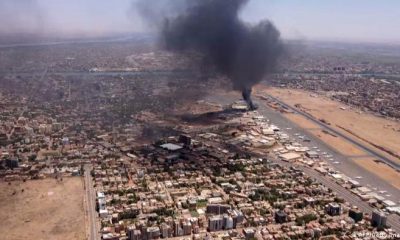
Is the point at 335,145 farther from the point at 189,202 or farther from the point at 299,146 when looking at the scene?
the point at 189,202

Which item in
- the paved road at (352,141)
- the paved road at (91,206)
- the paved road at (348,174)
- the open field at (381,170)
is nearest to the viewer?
the paved road at (91,206)

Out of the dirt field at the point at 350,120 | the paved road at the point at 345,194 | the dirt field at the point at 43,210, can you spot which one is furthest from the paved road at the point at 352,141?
the dirt field at the point at 43,210

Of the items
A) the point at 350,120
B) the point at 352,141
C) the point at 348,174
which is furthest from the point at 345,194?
the point at 350,120

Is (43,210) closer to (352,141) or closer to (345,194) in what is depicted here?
(345,194)

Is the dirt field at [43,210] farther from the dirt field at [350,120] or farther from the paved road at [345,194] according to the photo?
the dirt field at [350,120]

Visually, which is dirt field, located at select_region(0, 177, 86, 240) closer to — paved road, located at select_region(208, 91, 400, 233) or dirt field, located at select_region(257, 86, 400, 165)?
paved road, located at select_region(208, 91, 400, 233)

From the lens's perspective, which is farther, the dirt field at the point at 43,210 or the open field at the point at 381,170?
the open field at the point at 381,170

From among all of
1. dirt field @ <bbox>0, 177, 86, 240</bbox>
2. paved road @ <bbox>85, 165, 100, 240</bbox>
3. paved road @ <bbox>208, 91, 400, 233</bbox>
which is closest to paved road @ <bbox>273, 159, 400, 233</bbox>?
paved road @ <bbox>208, 91, 400, 233</bbox>
